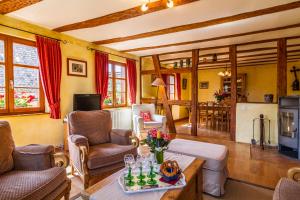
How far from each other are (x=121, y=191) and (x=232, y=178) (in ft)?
5.96

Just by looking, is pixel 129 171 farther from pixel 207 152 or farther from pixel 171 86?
pixel 171 86

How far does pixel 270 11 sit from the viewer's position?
2.59m

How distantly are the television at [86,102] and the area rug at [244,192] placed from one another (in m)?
2.85

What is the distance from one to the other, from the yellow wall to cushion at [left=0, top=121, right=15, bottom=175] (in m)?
1.30

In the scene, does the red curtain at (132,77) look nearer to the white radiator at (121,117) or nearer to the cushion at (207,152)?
the white radiator at (121,117)

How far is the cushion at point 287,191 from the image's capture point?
1.31 m

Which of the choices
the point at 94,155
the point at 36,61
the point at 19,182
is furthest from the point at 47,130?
the point at 19,182

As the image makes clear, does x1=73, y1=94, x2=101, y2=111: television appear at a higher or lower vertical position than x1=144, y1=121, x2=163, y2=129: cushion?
higher

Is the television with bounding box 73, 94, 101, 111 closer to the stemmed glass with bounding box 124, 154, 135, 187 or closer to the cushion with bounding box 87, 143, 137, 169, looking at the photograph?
the cushion with bounding box 87, 143, 137, 169

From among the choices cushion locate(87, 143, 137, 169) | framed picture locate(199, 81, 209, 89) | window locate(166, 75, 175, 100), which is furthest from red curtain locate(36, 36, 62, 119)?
framed picture locate(199, 81, 209, 89)

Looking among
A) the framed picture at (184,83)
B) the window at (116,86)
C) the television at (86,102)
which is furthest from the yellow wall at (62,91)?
the framed picture at (184,83)

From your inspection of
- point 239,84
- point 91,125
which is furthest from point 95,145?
point 239,84

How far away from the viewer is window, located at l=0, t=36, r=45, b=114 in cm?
286

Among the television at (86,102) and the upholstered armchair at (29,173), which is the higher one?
the television at (86,102)
